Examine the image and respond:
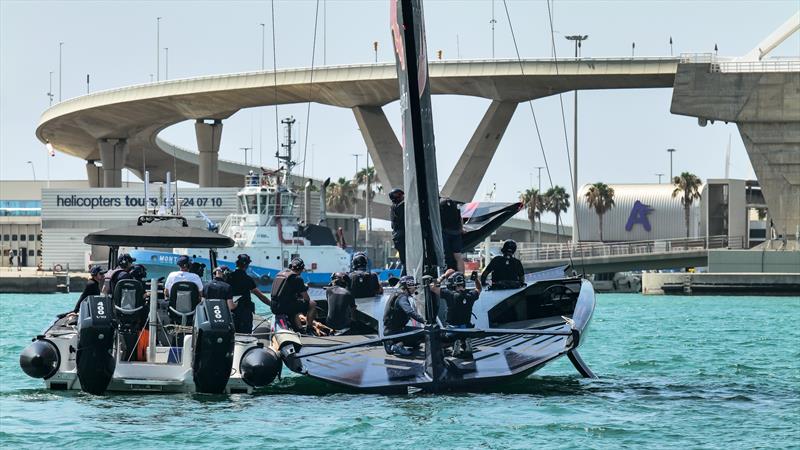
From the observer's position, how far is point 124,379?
18750 millimetres

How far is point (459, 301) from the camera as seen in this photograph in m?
20.8

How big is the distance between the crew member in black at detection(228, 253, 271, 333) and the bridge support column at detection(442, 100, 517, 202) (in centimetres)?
6467

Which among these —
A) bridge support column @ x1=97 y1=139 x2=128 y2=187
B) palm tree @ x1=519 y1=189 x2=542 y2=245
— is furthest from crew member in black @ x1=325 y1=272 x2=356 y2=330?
palm tree @ x1=519 y1=189 x2=542 y2=245

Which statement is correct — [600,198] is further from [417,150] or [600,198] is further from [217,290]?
[217,290]

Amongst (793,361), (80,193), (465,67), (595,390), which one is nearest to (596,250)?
(465,67)

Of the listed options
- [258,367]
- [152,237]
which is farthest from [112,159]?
[258,367]

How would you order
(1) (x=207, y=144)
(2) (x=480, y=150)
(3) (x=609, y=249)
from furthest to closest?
(1) (x=207, y=144) → (3) (x=609, y=249) → (2) (x=480, y=150)

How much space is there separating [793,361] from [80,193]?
252ft

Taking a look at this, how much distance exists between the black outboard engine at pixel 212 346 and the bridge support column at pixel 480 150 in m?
68.3

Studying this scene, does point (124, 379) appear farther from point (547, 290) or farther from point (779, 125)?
point (779, 125)

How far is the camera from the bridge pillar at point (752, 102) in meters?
74.6

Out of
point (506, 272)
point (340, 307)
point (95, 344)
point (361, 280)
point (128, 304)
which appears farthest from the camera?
point (506, 272)

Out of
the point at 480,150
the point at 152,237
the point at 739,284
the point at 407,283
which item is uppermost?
the point at 480,150

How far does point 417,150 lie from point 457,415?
461 cm
